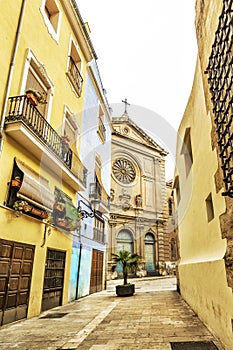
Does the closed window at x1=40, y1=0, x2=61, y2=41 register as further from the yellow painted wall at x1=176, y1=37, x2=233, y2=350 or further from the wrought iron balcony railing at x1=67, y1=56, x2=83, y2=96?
the yellow painted wall at x1=176, y1=37, x2=233, y2=350

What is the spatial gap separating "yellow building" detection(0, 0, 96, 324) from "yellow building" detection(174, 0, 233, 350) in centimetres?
399

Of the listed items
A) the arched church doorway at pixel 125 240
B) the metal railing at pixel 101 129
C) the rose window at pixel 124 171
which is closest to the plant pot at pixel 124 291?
the metal railing at pixel 101 129

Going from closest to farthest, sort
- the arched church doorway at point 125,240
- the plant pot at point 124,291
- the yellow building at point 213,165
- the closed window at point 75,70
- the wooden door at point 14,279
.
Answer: the yellow building at point 213,165, the wooden door at point 14,279, the closed window at point 75,70, the plant pot at point 124,291, the arched church doorway at point 125,240

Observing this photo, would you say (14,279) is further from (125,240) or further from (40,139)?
(125,240)

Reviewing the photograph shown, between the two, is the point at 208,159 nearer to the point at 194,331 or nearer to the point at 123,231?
the point at 194,331

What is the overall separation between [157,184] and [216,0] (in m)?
24.1

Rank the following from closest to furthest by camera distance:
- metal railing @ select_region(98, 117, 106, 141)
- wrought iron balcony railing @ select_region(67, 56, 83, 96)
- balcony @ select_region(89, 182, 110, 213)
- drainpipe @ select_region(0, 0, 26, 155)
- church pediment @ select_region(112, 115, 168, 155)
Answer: drainpipe @ select_region(0, 0, 26, 155), wrought iron balcony railing @ select_region(67, 56, 83, 96), balcony @ select_region(89, 182, 110, 213), metal railing @ select_region(98, 117, 106, 141), church pediment @ select_region(112, 115, 168, 155)

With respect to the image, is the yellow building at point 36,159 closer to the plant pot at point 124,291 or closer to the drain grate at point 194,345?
the plant pot at point 124,291

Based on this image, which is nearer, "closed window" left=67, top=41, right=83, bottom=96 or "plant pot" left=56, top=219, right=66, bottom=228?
"plant pot" left=56, top=219, right=66, bottom=228

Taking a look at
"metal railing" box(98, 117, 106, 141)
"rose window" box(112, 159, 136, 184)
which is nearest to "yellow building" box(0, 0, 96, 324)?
"metal railing" box(98, 117, 106, 141)

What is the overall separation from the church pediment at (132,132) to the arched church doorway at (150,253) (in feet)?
34.3

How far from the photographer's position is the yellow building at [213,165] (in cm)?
312

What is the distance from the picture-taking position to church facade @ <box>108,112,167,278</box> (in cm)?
2245

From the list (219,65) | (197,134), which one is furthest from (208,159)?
(219,65)
